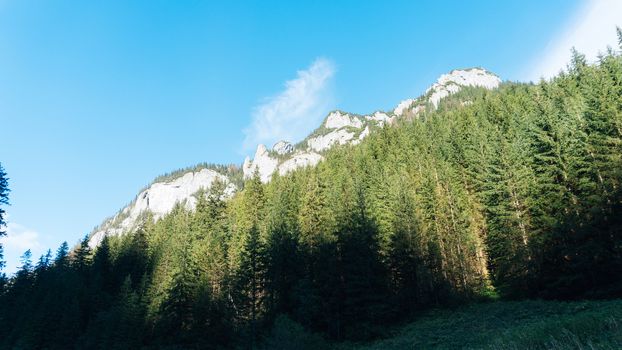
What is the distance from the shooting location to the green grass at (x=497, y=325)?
12.6 meters

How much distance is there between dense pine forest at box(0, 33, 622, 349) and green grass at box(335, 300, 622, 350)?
277cm

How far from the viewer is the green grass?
12.6 meters

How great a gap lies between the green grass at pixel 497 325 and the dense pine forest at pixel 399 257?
9.09ft

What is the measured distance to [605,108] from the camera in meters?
30.3

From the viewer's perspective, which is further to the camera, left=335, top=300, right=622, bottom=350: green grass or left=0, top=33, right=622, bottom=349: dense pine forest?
left=0, top=33, right=622, bottom=349: dense pine forest

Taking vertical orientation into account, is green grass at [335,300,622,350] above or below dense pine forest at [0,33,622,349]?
below

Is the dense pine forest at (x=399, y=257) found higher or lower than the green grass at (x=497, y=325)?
higher

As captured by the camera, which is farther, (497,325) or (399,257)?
(399,257)

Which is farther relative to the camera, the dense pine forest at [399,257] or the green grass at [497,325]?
the dense pine forest at [399,257]

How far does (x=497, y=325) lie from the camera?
78.3 feet

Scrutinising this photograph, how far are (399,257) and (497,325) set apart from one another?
14.7 meters

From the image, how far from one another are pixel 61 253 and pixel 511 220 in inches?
3340

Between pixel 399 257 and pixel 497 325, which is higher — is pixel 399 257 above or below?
above

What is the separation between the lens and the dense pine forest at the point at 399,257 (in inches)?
1139
